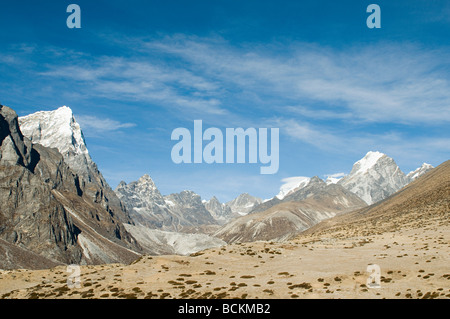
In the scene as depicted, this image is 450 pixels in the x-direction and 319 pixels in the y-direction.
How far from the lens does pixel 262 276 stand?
174 feet

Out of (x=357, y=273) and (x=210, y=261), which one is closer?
(x=357, y=273)

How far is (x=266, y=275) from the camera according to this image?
53500mm

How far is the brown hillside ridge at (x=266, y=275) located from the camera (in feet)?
141

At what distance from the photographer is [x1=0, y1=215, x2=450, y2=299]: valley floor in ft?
141

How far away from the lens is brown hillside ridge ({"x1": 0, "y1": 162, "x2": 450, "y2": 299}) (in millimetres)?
43125

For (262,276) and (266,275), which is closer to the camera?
(262,276)

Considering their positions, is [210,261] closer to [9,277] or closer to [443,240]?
[9,277]

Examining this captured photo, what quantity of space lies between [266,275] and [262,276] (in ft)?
2.67

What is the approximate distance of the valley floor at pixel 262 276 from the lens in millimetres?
43031

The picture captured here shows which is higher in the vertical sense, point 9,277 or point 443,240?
point 443,240
